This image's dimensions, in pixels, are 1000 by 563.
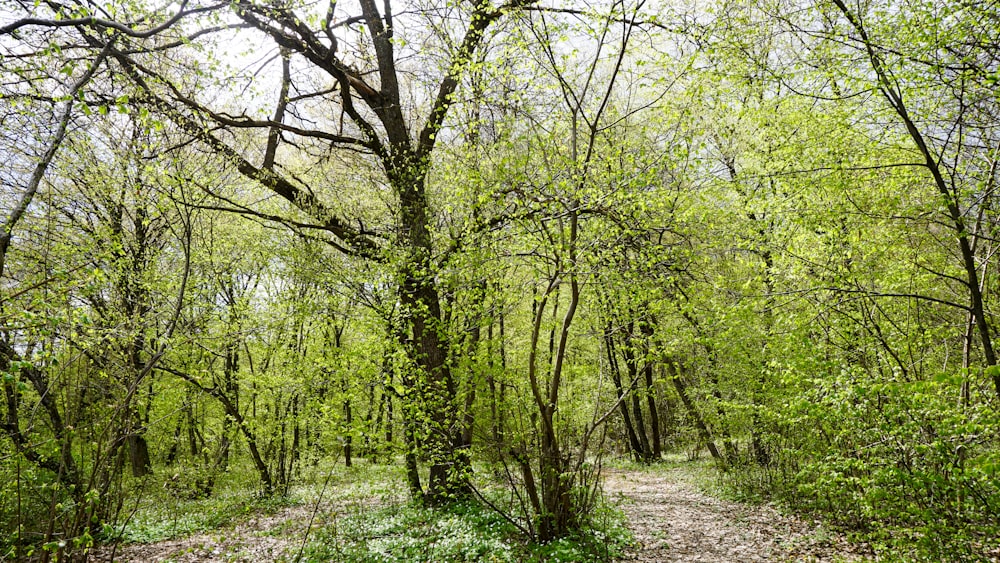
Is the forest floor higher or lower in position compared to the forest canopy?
lower

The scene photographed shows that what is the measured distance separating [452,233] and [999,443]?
6.90 metres

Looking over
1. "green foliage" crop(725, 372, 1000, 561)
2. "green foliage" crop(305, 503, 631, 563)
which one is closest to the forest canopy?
"green foliage" crop(725, 372, 1000, 561)

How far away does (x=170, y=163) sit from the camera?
797 cm

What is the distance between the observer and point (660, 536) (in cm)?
790

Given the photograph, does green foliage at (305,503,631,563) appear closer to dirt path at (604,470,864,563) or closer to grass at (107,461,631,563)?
grass at (107,461,631,563)

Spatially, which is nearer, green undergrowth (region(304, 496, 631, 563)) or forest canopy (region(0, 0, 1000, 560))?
forest canopy (region(0, 0, 1000, 560))

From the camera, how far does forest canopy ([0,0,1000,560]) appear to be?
192 inches

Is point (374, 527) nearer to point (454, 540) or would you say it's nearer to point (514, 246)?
point (454, 540)

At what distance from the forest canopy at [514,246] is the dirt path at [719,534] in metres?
0.57

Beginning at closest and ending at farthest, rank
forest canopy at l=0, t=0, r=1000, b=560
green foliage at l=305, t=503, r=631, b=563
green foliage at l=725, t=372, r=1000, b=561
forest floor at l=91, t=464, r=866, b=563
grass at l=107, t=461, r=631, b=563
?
green foliage at l=725, t=372, r=1000, b=561
forest canopy at l=0, t=0, r=1000, b=560
green foliage at l=305, t=503, r=631, b=563
grass at l=107, t=461, r=631, b=563
forest floor at l=91, t=464, r=866, b=563

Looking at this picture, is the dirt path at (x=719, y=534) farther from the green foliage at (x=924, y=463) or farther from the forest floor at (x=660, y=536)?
the green foliage at (x=924, y=463)

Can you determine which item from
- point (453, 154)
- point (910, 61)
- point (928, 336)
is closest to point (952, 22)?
point (910, 61)

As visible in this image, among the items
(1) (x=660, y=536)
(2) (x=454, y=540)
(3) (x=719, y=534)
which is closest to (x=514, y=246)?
(2) (x=454, y=540)

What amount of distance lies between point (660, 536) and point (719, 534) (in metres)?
0.95
